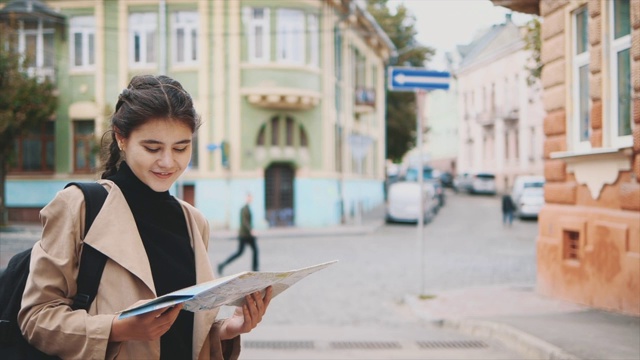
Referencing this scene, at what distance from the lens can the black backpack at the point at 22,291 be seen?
86.2 inches

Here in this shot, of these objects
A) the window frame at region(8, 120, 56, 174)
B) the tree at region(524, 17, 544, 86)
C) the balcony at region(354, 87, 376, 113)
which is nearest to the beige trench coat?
the tree at region(524, 17, 544, 86)

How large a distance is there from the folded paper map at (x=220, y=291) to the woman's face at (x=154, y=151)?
441mm

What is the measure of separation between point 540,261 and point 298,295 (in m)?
4.07

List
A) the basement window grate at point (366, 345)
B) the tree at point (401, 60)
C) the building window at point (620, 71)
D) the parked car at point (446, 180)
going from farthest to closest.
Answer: the parked car at point (446, 180)
the tree at point (401, 60)
the building window at point (620, 71)
the basement window grate at point (366, 345)

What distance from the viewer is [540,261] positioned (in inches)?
419

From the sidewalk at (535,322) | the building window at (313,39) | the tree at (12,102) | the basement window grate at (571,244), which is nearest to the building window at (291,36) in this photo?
the building window at (313,39)

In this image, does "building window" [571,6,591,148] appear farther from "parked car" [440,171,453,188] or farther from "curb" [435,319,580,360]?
"parked car" [440,171,453,188]

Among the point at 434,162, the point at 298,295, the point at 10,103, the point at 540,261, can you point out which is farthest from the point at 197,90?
the point at 434,162

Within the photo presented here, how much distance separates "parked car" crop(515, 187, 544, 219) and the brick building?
20767 mm

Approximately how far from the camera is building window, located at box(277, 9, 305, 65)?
2714cm

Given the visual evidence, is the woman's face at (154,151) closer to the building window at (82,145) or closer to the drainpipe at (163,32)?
the drainpipe at (163,32)

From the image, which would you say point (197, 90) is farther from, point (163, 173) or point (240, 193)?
point (163, 173)

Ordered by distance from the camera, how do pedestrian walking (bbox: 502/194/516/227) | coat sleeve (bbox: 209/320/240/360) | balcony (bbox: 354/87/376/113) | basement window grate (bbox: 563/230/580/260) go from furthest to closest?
balcony (bbox: 354/87/376/113), pedestrian walking (bbox: 502/194/516/227), basement window grate (bbox: 563/230/580/260), coat sleeve (bbox: 209/320/240/360)

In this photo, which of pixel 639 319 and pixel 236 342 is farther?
pixel 639 319
